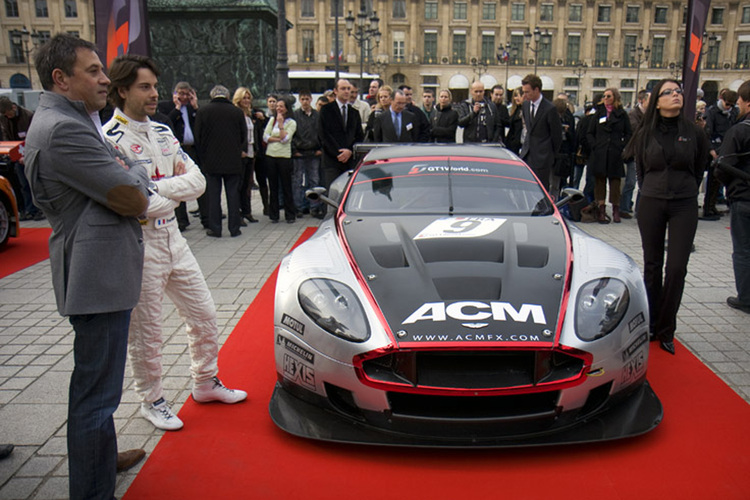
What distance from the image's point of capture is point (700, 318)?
5.05m

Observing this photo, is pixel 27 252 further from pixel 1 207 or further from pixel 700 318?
pixel 700 318

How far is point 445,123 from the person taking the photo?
386 inches

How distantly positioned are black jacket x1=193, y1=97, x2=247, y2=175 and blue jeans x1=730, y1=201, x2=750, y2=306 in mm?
5981

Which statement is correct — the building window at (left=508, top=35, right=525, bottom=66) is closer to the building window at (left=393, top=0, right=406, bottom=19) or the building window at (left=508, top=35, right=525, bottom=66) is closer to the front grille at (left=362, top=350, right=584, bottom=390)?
the building window at (left=393, top=0, right=406, bottom=19)

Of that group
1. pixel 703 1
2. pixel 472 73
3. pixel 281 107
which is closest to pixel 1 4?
pixel 472 73

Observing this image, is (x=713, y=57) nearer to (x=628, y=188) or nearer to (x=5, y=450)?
(x=628, y=188)

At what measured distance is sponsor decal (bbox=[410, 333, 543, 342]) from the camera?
2727 millimetres

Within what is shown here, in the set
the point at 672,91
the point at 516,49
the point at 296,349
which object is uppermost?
the point at 516,49

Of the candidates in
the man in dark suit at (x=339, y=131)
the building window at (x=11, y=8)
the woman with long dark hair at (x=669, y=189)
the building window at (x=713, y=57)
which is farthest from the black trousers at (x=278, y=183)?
the building window at (x=713, y=57)

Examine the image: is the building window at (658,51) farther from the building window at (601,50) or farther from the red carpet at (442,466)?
the red carpet at (442,466)

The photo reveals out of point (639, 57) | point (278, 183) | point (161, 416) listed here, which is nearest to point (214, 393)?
point (161, 416)

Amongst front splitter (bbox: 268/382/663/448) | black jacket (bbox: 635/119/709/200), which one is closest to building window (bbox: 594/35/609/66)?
black jacket (bbox: 635/119/709/200)

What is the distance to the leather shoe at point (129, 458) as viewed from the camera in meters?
2.84

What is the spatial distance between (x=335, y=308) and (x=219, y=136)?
5.75m
